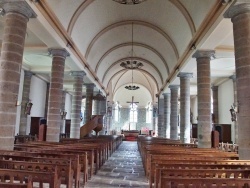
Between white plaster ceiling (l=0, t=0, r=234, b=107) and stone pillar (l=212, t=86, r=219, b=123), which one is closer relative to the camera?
white plaster ceiling (l=0, t=0, r=234, b=107)

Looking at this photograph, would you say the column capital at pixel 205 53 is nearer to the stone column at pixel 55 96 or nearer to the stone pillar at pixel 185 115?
the stone pillar at pixel 185 115

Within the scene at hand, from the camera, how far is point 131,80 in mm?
30359

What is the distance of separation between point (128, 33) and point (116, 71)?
30.0ft

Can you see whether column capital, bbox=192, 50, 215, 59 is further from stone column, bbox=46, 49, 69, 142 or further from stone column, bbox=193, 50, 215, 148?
stone column, bbox=46, 49, 69, 142

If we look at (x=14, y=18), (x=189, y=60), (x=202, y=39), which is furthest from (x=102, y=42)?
(x=14, y=18)

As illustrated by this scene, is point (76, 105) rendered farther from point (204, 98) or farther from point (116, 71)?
point (116, 71)

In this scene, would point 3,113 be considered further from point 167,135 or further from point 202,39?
point 167,135

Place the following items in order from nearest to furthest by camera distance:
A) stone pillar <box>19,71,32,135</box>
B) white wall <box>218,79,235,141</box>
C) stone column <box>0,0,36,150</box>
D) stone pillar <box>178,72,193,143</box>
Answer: stone column <box>0,0,36,150</box>, stone pillar <box>178,72,193,143</box>, stone pillar <box>19,71,32,135</box>, white wall <box>218,79,235,141</box>

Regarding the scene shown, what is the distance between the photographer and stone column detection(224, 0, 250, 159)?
5.69 metres

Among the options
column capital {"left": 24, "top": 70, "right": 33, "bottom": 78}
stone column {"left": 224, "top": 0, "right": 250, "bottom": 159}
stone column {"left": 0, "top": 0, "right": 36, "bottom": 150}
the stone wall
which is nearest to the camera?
stone column {"left": 224, "top": 0, "right": 250, "bottom": 159}

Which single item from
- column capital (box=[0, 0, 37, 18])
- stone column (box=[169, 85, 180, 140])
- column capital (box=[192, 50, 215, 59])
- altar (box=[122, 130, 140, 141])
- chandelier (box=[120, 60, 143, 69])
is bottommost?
altar (box=[122, 130, 140, 141])

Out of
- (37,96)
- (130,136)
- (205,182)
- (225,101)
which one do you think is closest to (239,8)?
(205,182)

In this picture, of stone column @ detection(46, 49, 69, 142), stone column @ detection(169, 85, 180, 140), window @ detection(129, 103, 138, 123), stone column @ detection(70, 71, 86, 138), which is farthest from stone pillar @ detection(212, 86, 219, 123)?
window @ detection(129, 103, 138, 123)

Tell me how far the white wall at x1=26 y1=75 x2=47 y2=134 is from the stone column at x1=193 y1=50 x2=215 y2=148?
12547 millimetres
